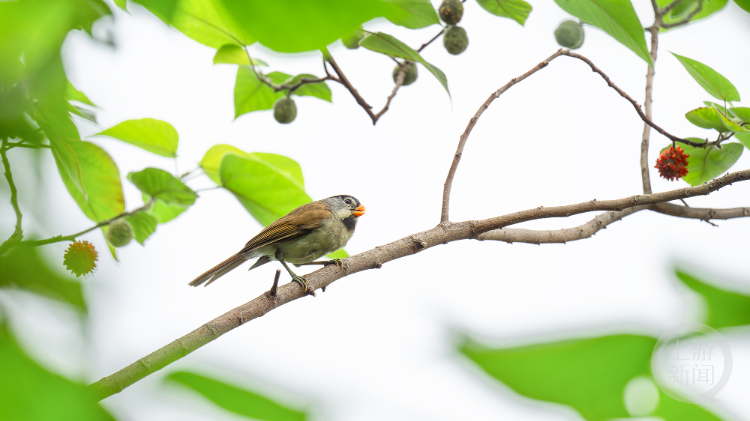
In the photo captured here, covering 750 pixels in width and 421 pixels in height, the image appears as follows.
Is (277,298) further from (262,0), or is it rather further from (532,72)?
(262,0)

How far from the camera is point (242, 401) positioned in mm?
244

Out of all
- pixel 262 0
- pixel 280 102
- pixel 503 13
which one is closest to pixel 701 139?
pixel 503 13

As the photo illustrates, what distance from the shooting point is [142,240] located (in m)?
1.15

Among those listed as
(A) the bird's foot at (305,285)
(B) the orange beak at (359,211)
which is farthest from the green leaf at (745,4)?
(B) the orange beak at (359,211)

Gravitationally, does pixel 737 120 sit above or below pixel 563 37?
below

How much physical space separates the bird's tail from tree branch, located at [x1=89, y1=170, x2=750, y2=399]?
0.58 meters

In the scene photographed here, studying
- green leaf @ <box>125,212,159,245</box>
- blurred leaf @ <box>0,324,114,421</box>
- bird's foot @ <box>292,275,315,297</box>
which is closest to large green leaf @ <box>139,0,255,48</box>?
green leaf @ <box>125,212,159,245</box>

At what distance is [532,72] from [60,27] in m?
1.08

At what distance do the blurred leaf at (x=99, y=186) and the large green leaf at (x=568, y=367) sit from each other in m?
0.45

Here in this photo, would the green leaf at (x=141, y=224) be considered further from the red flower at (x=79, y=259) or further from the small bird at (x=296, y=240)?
the small bird at (x=296, y=240)

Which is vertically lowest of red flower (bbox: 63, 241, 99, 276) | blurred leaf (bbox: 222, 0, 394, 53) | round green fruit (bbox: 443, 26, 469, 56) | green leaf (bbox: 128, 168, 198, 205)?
blurred leaf (bbox: 222, 0, 394, 53)

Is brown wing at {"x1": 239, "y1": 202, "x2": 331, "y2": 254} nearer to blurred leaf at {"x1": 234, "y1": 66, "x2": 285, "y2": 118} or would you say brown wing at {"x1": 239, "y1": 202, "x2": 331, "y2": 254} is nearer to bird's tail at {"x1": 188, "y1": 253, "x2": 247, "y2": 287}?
bird's tail at {"x1": 188, "y1": 253, "x2": 247, "y2": 287}

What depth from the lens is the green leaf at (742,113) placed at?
1.10 m

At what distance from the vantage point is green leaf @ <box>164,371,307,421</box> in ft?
0.80
